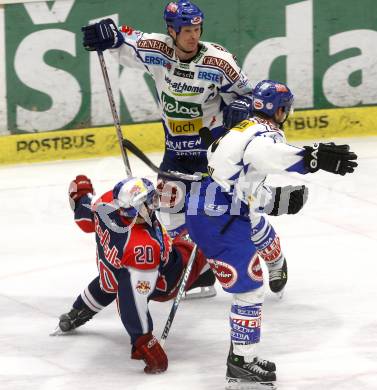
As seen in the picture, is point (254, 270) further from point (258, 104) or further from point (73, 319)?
point (73, 319)

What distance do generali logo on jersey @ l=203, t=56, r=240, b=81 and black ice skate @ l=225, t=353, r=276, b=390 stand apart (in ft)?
6.50

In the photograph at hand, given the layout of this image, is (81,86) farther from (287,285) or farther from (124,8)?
(287,285)

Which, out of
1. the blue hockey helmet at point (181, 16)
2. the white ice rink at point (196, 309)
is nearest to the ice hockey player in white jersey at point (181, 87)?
the blue hockey helmet at point (181, 16)

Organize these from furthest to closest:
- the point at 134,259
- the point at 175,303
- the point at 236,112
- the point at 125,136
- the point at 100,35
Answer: the point at 125,136, the point at 100,35, the point at 236,112, the point at 175,303, the point at 134,259

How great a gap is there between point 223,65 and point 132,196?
1.49m

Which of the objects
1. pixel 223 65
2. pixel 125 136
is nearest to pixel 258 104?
pixel 223 65

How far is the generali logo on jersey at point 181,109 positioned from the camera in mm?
7715

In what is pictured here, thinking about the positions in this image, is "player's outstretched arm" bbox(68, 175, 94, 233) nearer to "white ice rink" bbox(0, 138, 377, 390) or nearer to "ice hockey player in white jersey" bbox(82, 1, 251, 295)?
"white ice rink" bbox(0, 138, 377, 390)

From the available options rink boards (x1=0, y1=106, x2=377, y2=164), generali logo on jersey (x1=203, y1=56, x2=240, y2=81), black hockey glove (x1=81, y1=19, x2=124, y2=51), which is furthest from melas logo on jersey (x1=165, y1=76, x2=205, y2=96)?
rink boards (x1=0, y1=106, x2=377, y2=164)

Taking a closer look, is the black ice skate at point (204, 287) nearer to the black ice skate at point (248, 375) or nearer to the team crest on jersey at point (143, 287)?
the team crest on jersey at point (143, 287)

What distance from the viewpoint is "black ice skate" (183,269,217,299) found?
7.32 meters

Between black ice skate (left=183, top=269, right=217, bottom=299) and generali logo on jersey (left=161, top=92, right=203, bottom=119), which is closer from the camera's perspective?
black ice skate (left=183, top=269, right=217, bottom=299)

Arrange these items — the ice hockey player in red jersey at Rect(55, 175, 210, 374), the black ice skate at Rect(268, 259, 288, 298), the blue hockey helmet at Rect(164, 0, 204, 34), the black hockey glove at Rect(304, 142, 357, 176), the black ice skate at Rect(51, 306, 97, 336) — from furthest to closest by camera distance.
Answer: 1. the black ice skate at Rect(268, 259, 288, 298)
2. the blue hockey helmet at Rect(164, 0, 204, 34)
3. the black ice skate at Rect(51, 306, 97, 336)
4. the ice hockey player in red jersey at Rect(55, 175, 210, 374)
5. the black hockey glove at Rect(304, 142, 357, 176)

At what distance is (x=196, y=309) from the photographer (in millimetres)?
7492
